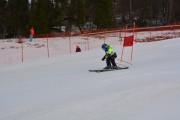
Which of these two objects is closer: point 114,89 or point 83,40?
point 114,89

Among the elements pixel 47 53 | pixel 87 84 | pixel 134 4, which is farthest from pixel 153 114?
pixel 134 4

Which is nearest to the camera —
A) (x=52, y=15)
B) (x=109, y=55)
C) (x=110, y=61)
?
(x=109, y=55)

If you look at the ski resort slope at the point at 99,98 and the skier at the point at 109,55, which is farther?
the skier at the point at 109,55

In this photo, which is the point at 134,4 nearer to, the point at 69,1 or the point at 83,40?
the point at 69,1

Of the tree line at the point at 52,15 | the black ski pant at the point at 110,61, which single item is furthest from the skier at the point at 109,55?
the tree line at the point at 52,15

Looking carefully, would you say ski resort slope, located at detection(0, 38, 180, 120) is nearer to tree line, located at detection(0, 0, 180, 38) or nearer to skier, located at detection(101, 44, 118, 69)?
skier, located at detection(101, 44, 118, 69)

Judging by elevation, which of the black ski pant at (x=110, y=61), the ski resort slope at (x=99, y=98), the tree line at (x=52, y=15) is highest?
the tree line at (x=52, y=15)

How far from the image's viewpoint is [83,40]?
132ft

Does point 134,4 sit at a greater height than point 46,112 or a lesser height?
greater

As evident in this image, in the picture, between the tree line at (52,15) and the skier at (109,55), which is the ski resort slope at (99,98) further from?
the tree line at (52,15)

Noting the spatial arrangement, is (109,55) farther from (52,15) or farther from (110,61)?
(52,15)

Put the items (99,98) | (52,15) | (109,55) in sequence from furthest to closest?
(52,15) → (109,55) → (99,98)

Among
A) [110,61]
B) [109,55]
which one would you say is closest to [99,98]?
[109,55]

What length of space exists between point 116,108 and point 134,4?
75.9m
